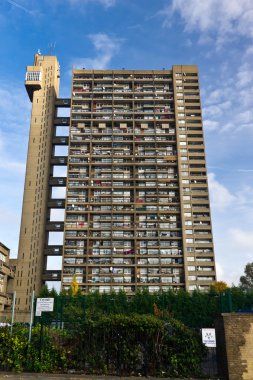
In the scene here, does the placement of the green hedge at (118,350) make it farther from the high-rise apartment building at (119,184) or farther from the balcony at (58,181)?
the balcony at (58,181)

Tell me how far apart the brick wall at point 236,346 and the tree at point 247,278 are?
84.6m

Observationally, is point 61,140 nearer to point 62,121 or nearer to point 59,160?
point 59,160

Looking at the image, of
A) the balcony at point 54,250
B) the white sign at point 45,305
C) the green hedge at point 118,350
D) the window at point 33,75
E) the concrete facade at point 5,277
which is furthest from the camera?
the window at point 33,75

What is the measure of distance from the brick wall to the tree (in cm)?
8462

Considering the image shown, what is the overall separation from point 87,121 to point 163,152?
21082 millimetres

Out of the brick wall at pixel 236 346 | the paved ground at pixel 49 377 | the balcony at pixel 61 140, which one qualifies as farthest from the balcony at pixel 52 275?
the brick wall at pixel 236 346

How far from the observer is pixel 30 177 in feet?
308

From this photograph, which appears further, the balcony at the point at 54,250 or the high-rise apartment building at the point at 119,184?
the balcony at the point at 54,250

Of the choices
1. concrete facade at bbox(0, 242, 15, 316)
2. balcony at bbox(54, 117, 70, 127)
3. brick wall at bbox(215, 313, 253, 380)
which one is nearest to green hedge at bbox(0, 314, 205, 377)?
brick wall at bbox(215, 313, 253, 380)

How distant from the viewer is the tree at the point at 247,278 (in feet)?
314

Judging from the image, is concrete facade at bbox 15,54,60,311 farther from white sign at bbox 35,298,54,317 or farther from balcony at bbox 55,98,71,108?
white sign at bbox 35,298,54,317

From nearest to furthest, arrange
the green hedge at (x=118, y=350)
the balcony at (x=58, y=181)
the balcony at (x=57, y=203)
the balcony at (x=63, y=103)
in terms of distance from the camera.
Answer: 1. the green hedge at (x=118, y=350)
2. the balcony at (x=57, y=203)
3. the balcony at (x=58, y=181)
4. the balcony at (x=63, y=103)

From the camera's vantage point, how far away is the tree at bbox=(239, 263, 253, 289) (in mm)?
95812

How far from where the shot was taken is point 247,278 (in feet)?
318
